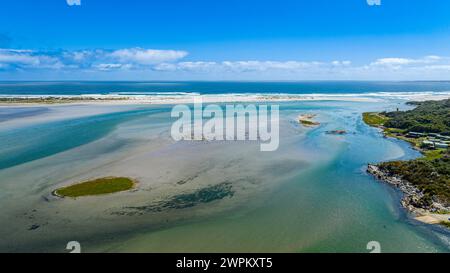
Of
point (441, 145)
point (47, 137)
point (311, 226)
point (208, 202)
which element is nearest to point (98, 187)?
point (208, 202)

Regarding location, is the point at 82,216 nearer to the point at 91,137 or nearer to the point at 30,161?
the point at 30,161

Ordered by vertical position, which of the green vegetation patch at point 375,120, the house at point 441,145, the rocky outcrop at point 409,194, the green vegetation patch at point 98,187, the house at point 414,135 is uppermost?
the green vegetation patch at point 375,120

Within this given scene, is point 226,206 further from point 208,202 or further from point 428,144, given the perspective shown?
point 428,144

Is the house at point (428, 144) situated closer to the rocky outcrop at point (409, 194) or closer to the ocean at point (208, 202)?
the ocean at point (208, 202)

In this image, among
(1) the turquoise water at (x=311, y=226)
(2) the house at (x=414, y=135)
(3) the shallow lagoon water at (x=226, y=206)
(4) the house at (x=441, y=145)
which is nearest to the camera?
(1) the turquoise water at (x=311, y=226)

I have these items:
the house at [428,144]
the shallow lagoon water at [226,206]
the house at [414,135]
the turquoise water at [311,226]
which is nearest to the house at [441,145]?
the house at [428,144]

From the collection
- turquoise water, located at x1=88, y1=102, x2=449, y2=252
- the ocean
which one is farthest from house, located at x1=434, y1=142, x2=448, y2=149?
turquoise water, located at x1=88, y1=102, x2=449, y2=252
